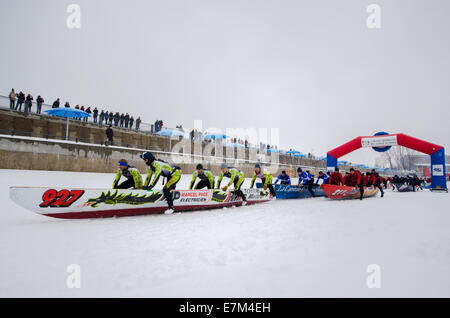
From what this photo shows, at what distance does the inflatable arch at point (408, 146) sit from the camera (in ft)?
52.2

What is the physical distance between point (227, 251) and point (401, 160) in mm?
68559

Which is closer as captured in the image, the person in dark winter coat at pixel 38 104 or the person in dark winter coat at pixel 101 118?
the person in dark winter coat at pixel 38 104

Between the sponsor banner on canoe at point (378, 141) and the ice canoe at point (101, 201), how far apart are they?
14323mm

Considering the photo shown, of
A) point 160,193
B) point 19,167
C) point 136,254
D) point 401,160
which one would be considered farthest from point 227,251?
point 401,160

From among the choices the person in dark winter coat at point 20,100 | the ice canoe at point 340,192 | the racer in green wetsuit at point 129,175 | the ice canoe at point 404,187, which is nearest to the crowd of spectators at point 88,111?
the person in dark winter coat at point 20,100

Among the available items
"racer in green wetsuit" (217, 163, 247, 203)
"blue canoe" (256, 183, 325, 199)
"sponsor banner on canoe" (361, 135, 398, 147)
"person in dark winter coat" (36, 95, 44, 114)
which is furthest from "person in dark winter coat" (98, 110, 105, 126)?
"sponsor banner on canoe" (361, 135, 398, 147)

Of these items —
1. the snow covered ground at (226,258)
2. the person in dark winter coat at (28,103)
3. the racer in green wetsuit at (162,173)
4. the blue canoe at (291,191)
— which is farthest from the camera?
the person in dark winter coat at (28,103)

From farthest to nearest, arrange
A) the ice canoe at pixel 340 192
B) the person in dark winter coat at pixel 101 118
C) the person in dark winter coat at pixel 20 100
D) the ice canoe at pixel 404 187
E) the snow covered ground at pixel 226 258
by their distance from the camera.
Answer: the ice canoe at pixel 404 187
the person in dark winter coat at pixel 101 118
the person in dark winter coat at pixel 20 100
the ice canoe at pixel 340 192
the snow covered ground at pixel 226 258

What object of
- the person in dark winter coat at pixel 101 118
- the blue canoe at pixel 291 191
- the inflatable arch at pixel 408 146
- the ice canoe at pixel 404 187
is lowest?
the ice canoe at pixel 404 187

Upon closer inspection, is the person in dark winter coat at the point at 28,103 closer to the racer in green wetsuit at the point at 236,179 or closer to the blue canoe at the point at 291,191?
the racer in green wetsuit at the point at 236,179

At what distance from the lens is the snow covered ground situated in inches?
90.3

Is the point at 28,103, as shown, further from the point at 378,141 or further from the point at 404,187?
the point at 404,187

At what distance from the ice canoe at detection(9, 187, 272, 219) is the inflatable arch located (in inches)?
529

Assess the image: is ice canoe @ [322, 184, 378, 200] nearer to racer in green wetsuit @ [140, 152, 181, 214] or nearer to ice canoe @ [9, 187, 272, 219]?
ice canoe @ [9, 187, 272, 219]
